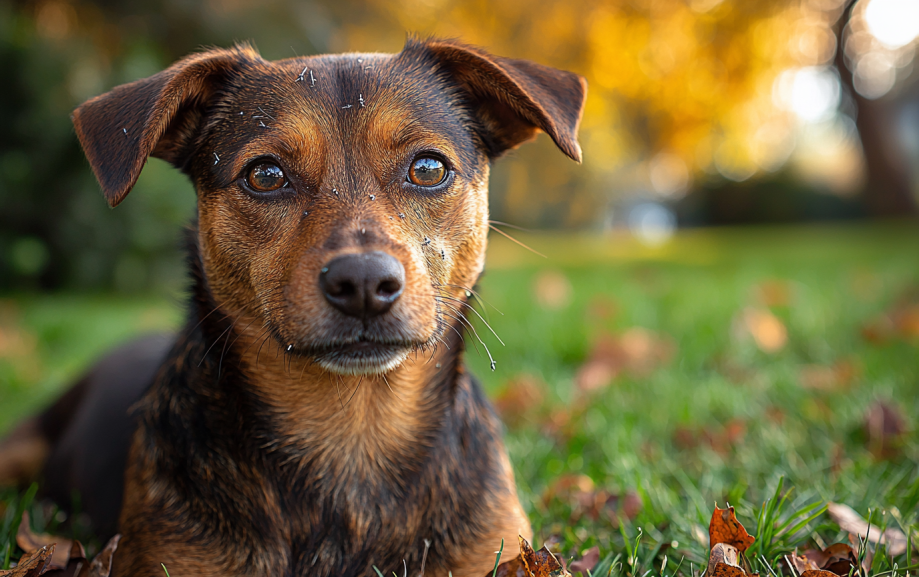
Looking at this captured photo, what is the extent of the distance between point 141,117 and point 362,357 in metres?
1.15

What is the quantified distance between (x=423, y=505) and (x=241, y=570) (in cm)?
65

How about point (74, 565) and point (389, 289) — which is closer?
point (389, 289)

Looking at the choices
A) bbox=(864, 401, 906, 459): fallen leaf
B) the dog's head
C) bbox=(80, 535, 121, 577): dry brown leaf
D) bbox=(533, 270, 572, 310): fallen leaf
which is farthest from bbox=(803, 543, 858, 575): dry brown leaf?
bbox=(533, 270, 572, 310): fallen leaf

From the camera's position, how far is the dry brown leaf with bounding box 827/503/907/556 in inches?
93.6

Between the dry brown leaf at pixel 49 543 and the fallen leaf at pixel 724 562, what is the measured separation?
Answer: 2207 millimetres

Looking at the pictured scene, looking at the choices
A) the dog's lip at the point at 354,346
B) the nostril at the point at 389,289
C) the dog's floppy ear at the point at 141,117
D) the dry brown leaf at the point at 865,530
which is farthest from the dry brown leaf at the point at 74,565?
the dry brown leaf at the point at 865,530

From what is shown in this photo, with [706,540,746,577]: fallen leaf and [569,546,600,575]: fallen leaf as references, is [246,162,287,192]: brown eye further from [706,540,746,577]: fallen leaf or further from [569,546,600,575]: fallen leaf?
[706,540,746,577]: fallen leaf

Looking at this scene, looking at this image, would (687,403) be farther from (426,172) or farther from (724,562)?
(426,172)

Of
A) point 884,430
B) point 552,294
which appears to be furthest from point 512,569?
point 552,294

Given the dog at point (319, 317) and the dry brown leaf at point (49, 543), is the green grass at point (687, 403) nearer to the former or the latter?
the dog at point (319, 317)

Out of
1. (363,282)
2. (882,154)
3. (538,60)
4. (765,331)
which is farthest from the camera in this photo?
(882,154)

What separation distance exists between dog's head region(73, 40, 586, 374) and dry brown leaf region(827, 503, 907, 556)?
1.70 metres

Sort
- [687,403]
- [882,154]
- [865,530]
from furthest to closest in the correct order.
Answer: [882,154], [687,403], [865,530]

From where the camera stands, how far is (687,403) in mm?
4344
